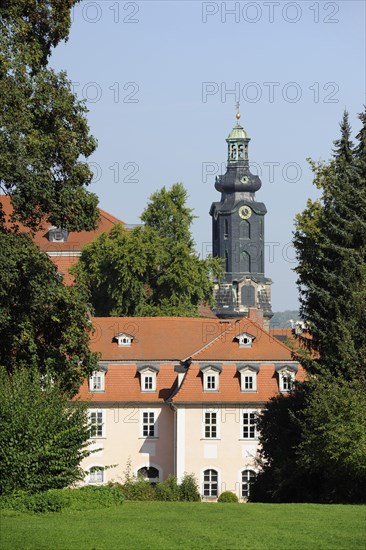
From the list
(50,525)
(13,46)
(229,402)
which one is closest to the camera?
(50,525)

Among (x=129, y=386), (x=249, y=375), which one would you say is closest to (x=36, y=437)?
(x=249, y=375)

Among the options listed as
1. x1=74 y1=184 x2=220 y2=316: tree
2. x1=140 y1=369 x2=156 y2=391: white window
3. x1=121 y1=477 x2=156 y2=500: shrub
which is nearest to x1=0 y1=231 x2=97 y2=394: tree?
x1=121 y1=477 x2=156 y2=500: shrub

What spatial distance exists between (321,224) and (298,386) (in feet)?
22.6

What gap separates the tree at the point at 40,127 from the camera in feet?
91.8

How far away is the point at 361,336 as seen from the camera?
1430 inches

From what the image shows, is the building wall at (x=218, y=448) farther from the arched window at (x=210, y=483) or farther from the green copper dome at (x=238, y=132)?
the green copper dome at (x=238, y=132)

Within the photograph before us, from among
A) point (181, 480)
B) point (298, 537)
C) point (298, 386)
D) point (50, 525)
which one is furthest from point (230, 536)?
point (181, 480)

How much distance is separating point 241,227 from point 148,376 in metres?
121

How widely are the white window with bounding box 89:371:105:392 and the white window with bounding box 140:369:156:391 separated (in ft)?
6.12

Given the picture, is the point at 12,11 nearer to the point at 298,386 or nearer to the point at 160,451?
the point at 298,386

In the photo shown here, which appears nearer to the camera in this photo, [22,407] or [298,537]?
[298,537]

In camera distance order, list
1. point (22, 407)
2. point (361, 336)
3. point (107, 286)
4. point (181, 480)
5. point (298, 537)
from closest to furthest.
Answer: point (298, 537) < point (22, 407) < point (361, 336) < point (181, 480) < point (107, 286)

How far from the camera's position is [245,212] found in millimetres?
182375

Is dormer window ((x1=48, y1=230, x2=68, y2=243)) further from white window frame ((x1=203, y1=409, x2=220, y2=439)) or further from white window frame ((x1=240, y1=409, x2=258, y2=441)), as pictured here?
white window frame ((x1=240, y1=409, x2=258, y2=441))
